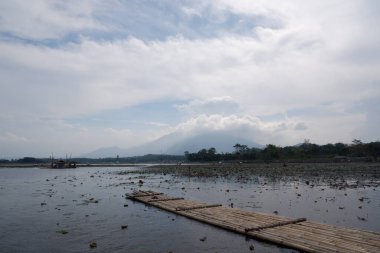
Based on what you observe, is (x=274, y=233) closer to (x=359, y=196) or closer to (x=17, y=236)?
(x=17, y=236)

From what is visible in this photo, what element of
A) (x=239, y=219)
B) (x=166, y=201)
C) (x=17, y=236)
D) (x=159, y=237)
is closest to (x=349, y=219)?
(x=239, y=219)

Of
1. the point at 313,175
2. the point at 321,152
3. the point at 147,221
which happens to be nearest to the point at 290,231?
the point at 147,221

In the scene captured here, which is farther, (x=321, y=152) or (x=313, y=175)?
(x=321, y=152)

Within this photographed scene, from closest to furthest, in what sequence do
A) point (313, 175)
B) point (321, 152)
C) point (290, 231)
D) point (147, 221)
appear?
point (290, 231) < point (147, 221) < point (313, 175) < point (321, 152)

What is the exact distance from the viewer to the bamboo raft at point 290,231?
16.5m

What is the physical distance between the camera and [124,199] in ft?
134

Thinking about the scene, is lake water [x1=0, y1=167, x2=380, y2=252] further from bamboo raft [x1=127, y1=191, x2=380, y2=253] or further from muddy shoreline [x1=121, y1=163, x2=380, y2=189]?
muddy shoreline [x1=121, y1=163, x2=380, y2=189]

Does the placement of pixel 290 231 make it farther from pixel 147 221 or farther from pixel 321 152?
pixel 321 152

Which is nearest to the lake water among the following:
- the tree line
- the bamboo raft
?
the bamboo raft

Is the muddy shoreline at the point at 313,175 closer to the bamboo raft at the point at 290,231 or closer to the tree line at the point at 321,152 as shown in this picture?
the bamboo raft at the point at 290,231

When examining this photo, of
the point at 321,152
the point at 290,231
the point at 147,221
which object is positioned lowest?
the point at 147,221

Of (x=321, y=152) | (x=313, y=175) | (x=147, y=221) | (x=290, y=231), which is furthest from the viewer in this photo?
(x=321, y=152)

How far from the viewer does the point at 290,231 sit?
19.6 metres

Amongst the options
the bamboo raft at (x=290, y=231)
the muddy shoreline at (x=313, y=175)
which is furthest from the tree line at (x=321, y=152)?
the bamboo raft at (x=290, y=231)
